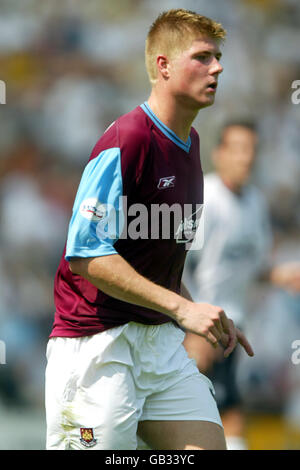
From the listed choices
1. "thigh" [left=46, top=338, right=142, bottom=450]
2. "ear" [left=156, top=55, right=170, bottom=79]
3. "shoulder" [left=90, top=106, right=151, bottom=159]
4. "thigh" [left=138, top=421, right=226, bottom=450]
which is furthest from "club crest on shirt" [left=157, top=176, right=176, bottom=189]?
"thigh" [left=138, top=421, right=226, bottom=450]

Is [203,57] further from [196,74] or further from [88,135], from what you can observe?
[88,135]

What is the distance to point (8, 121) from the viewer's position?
7.00m

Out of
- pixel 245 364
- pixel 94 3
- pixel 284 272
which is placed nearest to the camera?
pixel 284 272

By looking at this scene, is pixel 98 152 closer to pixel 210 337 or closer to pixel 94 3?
pixel 210 337

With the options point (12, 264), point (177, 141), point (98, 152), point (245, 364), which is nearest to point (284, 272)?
point (245, 364)

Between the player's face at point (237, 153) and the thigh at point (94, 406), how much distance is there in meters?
2.61

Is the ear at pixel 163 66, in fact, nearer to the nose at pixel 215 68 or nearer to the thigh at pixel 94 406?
the nose at pixel 215 68

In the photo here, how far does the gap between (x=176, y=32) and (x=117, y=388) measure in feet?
4.11

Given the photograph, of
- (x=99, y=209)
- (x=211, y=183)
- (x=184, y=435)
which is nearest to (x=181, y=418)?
(x=184, y=435)

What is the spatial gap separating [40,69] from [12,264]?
213cm

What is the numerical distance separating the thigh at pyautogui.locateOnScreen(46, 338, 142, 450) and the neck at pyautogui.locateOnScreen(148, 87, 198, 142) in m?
0.85

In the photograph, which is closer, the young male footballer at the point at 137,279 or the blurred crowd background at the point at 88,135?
the young male footballer at the point at 137,279

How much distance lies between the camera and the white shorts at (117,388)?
2.29 meters

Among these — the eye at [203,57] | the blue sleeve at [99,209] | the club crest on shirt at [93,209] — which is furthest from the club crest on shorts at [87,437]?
the eye at [203,57]
